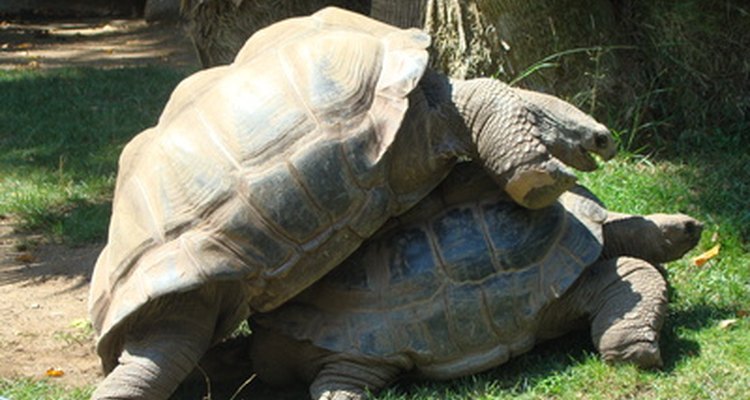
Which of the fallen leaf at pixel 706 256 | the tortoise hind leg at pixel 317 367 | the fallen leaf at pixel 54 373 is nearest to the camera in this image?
the tortoise hind leg at pixel 317 367

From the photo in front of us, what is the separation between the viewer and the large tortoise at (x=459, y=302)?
467cm

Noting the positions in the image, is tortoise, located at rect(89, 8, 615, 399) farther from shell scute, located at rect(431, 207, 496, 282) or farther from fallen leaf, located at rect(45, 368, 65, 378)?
fallen leaf, located at rect(45, 368, 65, 378)

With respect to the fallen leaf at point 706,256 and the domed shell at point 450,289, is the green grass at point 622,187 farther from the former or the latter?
the domed shell at point 450,289

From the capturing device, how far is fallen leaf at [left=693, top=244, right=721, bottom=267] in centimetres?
562

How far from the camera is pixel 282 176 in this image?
4.51 m

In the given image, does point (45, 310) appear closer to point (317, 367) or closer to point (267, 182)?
point (317, 367)

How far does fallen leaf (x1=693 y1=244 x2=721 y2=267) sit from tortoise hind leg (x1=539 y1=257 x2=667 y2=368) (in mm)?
772

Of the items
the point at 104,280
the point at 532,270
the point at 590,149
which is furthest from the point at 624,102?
the point at 104,280

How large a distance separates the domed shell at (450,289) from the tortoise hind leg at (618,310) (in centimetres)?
11

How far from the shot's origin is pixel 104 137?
916 cm

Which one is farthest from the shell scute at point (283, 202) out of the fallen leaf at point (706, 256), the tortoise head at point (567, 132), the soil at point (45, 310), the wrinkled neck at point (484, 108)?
the fallen leaf at point (706, 256)

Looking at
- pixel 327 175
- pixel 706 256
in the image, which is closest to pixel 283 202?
pixel 327 175

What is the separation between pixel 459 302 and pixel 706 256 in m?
1.63

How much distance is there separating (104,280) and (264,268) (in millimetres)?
740
